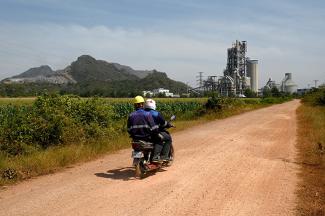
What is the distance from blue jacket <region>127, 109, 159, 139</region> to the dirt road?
36.0 inches

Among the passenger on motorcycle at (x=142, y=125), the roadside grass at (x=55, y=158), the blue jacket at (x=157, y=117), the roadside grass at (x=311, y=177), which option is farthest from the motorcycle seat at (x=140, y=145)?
the roadside grass at (x=311, y=177)

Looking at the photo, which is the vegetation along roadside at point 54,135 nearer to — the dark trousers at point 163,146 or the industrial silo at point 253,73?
the dark trousers at point 163,146

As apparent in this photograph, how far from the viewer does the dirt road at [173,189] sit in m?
6.86

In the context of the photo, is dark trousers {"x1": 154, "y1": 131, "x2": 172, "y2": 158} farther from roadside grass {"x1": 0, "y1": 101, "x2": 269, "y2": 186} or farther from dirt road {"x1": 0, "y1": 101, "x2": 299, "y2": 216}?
roadside grass {"x1": 0, "y1": 101, "x2": 269, "y2": 186}

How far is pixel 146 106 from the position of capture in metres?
9.81

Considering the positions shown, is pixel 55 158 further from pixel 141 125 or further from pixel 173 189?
pixel 173 189

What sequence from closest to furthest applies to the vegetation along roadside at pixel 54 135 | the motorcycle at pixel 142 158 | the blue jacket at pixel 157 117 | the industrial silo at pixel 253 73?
1. the motorcycle at pixel 142 158
2. the blue jacket at pixel 157 117
3. the vegetation along roadside at pixel 54 135
4. the industrial silo at pixel 253 73

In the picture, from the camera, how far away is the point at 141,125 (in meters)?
9.43

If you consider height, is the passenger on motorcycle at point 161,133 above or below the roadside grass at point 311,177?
above

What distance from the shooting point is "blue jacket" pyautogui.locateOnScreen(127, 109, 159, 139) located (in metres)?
9.43

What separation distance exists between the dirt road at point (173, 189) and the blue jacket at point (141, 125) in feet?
3.00

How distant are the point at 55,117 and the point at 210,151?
496 cm

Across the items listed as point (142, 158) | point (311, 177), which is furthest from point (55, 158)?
point (311, 177)

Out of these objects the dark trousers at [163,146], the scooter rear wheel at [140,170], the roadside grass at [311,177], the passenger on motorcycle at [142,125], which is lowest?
the roadside grass at [311,177]
